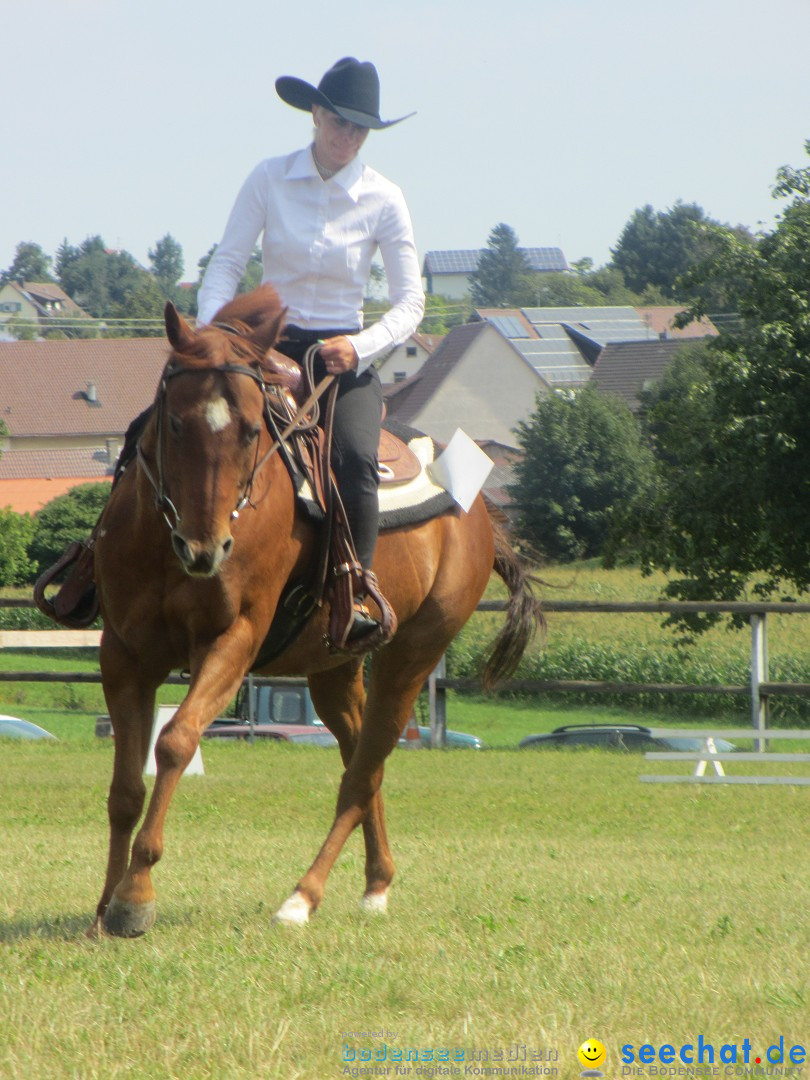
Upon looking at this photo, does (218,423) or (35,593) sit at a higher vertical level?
(218,423)

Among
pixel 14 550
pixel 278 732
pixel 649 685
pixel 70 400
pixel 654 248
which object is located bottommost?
pixel 14 550

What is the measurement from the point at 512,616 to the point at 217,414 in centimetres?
372

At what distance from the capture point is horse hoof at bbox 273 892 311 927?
17.7 ft

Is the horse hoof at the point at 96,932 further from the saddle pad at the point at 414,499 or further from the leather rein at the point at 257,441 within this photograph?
the saddle pad at the point at 414,499

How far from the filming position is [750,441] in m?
20.4

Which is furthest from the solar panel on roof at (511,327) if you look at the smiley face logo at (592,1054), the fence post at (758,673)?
the smiley face logo at (592,1054)

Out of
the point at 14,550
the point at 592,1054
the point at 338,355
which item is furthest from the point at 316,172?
the point at 14,550

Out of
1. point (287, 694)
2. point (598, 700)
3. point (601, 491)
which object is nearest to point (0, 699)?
point (287, 694)

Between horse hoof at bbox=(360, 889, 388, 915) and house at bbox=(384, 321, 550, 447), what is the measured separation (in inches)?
2658

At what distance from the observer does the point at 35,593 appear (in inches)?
231

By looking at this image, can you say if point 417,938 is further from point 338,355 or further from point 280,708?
point 280,708

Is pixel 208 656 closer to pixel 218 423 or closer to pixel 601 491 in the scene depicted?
pixel 218 423

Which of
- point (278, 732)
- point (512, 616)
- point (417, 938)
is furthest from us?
A: point (278, 732)

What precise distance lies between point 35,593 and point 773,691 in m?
10.7
